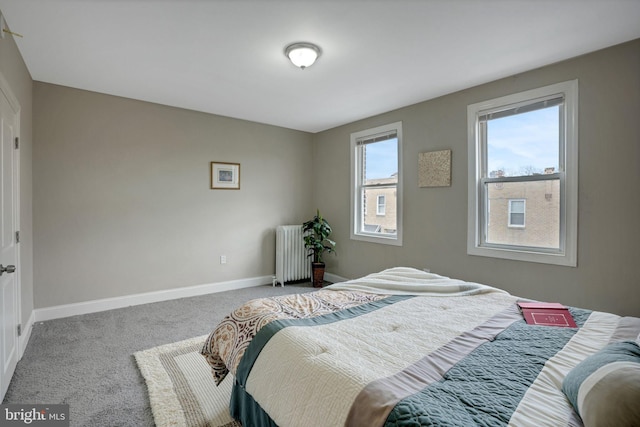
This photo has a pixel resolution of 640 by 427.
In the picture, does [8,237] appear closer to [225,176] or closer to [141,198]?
[141,198]

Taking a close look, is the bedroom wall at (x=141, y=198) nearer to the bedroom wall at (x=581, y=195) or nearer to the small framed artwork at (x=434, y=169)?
the bedroom wall at (x=581, y=195)

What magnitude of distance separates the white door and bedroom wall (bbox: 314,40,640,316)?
372 centimetres

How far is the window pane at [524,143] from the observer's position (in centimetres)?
281

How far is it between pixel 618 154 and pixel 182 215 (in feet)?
14.9

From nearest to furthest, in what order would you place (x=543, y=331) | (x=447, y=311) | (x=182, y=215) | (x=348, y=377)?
(x=348, y=377) → (x=543, y=331) → (x=447, y=311) → (x=182, y=215)

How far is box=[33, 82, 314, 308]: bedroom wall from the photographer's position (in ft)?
11.0

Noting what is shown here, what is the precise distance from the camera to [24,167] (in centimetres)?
283

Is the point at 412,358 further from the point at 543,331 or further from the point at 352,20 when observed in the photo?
the point at 352,20

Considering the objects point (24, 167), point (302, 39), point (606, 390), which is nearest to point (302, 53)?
point (302, 39)

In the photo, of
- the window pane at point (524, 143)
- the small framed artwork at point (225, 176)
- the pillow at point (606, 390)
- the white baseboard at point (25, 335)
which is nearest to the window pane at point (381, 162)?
the window pane at point (524, 143)

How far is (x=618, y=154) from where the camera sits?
2.43 metres

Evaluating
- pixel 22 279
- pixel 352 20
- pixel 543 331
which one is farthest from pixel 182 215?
pixel 543 331

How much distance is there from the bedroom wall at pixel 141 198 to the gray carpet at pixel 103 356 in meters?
0.48

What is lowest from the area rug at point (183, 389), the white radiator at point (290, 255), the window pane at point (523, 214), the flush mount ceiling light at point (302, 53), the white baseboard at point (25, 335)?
the area rug at point (183, 389)
